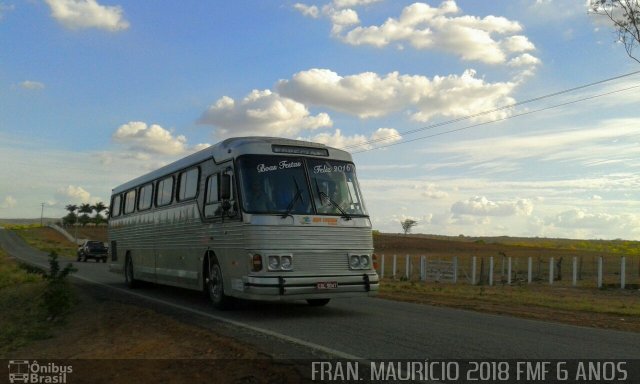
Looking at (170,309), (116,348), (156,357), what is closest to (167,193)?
(170,309)

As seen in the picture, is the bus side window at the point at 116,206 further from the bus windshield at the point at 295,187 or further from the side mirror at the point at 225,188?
the bus windshield at the point at 295,187

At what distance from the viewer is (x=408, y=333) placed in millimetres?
9336

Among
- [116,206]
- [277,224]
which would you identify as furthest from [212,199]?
[116,206]

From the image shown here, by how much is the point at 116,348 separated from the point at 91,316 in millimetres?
4353

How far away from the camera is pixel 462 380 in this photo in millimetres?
6512

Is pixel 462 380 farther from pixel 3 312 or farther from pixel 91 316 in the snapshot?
pixel 3 312

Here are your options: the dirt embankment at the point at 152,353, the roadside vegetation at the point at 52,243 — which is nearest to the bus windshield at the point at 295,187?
the dirt embankment at the point at 152,353

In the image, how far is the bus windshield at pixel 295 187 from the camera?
1110 cm

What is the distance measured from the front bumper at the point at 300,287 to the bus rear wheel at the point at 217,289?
3.16ft

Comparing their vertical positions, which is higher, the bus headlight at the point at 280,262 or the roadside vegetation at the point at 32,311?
the bus headlight at the point at 280,262

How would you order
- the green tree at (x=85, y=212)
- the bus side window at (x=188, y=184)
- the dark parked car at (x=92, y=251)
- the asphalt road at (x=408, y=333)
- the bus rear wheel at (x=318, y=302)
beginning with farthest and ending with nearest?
the green tree at (x=85, y=212) → the dark parked car at (x=92, y=251) → the bus side window at (x=188, y=184) → the bus rear wheel at (x=318, y=302) → the asphalt road at (x=408, y=333)

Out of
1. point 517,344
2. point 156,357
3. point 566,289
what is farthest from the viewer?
point 566,289

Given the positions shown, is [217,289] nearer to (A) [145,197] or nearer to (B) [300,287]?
(B) [300,287]

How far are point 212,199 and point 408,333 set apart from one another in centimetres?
506
